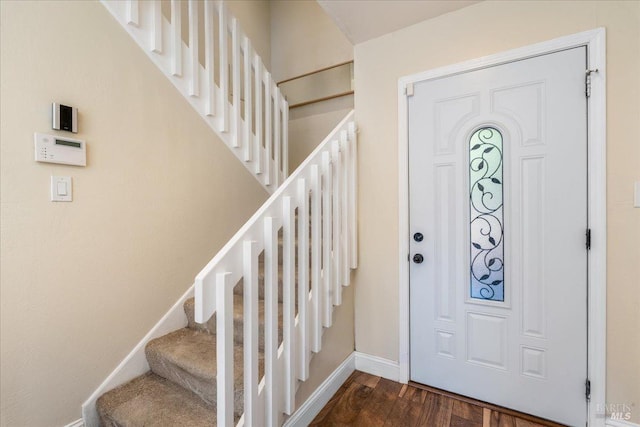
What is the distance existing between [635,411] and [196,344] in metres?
2.31

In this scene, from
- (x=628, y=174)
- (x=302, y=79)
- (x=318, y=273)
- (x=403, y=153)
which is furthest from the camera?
(x=302, y=79)

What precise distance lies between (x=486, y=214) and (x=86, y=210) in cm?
225

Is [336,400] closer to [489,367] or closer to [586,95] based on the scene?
[489,367]

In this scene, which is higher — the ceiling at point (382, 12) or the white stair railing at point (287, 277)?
the ceiling at point (382, 12)

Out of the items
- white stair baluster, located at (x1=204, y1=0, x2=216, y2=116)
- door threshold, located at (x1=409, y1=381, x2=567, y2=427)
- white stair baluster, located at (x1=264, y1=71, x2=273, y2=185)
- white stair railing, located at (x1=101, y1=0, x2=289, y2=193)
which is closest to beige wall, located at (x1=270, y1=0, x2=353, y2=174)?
white stair railing, located at (x1=101, y1=0, x2=289, y2=193)

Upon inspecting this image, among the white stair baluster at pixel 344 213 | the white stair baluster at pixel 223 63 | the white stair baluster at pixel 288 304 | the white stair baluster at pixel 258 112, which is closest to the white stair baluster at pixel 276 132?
the white stair baluster at pixel 258 112

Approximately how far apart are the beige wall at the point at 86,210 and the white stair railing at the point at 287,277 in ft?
2.86

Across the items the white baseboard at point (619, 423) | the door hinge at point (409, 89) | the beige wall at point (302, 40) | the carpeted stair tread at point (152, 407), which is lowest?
the white baseboard at point (619, 423)

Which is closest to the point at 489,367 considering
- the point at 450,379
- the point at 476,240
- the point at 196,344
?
the point at 450,379

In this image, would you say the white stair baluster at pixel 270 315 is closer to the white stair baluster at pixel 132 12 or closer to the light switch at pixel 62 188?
the light switch at pixel 62 188

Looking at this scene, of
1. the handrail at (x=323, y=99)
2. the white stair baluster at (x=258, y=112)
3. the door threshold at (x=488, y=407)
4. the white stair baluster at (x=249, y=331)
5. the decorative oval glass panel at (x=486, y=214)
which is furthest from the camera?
the handrail at (x=323, y=99)

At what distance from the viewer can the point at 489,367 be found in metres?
1.75

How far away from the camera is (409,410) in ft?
5.71

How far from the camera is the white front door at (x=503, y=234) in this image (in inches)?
60.3
